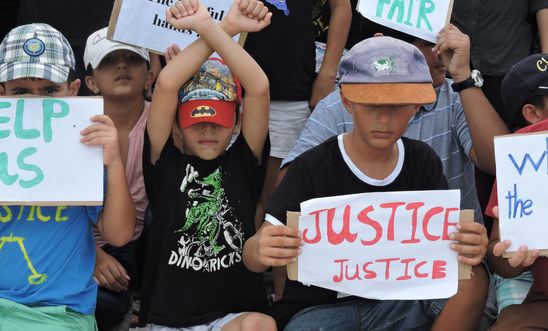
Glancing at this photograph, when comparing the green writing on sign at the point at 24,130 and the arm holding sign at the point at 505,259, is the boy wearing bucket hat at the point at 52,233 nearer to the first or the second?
the green writing on sign at the point at 24,130

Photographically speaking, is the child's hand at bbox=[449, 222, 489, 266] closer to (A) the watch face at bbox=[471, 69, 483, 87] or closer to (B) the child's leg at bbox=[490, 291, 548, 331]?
(B) the child's leg at bbox=[490, 291, 548, 331]

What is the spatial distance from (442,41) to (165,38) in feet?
4.05

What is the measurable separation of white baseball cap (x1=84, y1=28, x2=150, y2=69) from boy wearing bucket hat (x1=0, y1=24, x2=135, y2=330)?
70cm

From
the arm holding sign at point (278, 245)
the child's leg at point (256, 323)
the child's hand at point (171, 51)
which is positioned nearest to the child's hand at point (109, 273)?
the child's leg at point (256, 323)

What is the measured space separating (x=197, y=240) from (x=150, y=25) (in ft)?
3.44

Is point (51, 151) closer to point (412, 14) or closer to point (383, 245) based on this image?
point (383, 245)

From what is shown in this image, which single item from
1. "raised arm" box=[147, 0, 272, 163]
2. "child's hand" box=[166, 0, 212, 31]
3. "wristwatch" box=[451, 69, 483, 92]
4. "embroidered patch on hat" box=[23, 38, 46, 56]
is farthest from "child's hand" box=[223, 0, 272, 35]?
A: "wristwatch" box=[451, 69, 483, 92]

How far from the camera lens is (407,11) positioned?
461cm

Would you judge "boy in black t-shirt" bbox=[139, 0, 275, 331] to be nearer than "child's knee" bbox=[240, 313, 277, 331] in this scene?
No

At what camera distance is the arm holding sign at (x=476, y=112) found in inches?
171

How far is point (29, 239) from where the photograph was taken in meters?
4.00

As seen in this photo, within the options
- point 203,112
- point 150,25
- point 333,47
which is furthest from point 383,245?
point 333,47

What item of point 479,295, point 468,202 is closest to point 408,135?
point 468,202

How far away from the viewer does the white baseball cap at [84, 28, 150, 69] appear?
4879 millimetres
